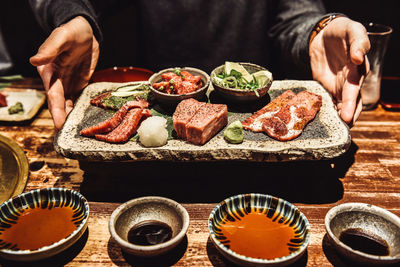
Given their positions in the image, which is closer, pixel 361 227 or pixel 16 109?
pixel 361 227

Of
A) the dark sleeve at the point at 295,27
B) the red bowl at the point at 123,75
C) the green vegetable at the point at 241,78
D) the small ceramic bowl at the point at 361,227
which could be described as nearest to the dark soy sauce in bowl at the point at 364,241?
the small ceramic bowl at the point at 361,227

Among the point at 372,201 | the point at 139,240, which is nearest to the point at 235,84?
the point at 372,201

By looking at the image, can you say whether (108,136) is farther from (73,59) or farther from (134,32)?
(134,32)

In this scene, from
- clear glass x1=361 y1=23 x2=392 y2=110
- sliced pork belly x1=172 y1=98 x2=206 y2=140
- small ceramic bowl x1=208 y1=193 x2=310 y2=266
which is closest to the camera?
small ceramic bowl x1=208 y1=193 x2=310 y2=266

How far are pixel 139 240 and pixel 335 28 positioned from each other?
282 cm

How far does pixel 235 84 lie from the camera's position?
3.16 metres

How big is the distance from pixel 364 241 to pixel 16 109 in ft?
12.3

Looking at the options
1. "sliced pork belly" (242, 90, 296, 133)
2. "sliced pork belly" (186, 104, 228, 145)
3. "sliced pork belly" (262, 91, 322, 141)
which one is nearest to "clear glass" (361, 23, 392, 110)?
"sliced pork belly" (262, 91, 322, 141)

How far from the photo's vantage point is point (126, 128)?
106 inches

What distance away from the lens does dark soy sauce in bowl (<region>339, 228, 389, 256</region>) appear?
1.99m

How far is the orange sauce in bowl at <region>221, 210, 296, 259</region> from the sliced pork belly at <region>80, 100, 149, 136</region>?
1.35 metres

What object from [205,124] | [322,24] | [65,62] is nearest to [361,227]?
[205,124]

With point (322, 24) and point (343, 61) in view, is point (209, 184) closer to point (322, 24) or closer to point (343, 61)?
point (343, 61)

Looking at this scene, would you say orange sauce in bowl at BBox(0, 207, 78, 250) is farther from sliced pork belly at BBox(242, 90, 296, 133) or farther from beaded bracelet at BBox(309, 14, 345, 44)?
beaded bracelet at BBox(309, 14, 345, 44)
